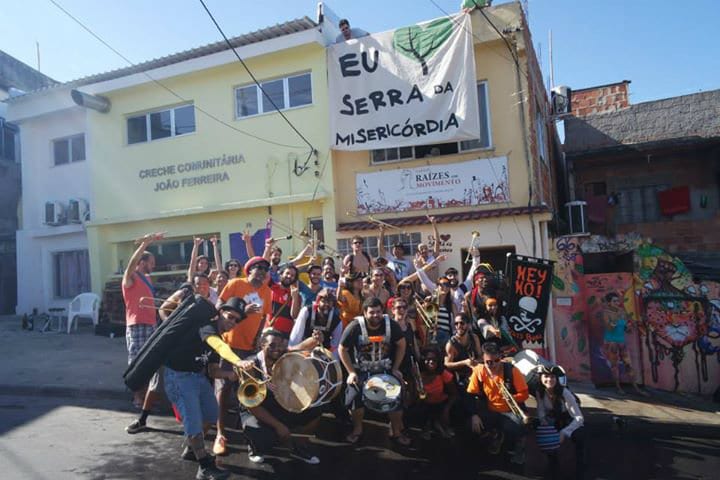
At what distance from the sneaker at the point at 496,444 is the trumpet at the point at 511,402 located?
1.30ft

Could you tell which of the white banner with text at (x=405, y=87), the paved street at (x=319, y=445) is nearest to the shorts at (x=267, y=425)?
the paved street at (x=319, y=445)

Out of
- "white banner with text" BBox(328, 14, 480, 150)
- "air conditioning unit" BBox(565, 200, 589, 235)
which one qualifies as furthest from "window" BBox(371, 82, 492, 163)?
"air conditioning unit" BBox(565, 200, 589, 235)

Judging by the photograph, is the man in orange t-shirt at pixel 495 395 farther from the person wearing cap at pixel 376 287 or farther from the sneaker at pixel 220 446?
the sneaker at pixel 220 446

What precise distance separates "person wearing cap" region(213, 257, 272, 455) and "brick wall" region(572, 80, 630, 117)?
1323 cm

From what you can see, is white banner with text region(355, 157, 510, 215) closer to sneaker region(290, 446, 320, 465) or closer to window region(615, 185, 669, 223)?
sneaker region(290, 446, 320, 465)

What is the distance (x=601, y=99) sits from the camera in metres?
A: 15.9

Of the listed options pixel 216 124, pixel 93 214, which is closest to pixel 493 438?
pixel 216 124

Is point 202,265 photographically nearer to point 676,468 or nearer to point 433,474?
point 433,474

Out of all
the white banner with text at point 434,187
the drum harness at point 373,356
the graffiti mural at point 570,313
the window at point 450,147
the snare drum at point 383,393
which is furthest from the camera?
the window at point 450,147

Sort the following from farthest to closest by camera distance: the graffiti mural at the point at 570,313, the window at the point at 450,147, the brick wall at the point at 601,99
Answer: the brick wall at the point at 601,99 → the window at the point at 450,147 → the graffiti mural at the point at 570,313

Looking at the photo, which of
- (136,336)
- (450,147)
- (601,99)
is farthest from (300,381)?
(601,99)

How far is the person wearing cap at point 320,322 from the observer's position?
5806mm

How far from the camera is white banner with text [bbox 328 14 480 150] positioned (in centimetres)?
977

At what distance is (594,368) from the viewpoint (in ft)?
27.9
